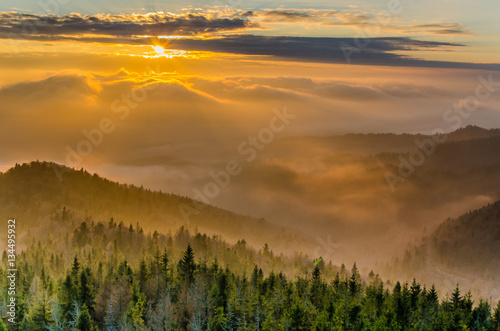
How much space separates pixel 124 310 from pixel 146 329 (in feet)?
23.9

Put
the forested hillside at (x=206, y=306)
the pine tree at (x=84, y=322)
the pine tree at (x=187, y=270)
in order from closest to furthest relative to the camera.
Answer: the pine tree at (x=84, y=322) < the forested hillside at (x=206, y=306) < the pine tree at (x=187, y=270)

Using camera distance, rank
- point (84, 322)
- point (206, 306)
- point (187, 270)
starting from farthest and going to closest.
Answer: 1. point (187, 270)
2. point (206, 306)
3. point (84, 322)

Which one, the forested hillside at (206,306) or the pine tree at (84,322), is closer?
the pine tree at (84,322)

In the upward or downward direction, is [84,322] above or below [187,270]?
below

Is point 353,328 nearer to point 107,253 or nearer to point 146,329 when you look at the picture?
point 146,329

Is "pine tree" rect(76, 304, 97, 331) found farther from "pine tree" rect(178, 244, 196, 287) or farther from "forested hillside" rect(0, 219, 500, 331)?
"pine tree" rect(178, 244, 196, 287)

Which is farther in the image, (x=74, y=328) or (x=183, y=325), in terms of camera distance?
(x=183, y=325)

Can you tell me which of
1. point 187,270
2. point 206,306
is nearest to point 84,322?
point 206,306

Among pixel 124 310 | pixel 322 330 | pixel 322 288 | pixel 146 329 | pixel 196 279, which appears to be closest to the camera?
pixel 322 330

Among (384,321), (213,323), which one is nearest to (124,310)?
(213,323)

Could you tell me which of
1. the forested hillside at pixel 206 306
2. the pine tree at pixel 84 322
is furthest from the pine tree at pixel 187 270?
the pine tree at pixel 84 322

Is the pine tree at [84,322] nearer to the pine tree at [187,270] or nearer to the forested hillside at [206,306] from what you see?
the forested hillside at [206,306]

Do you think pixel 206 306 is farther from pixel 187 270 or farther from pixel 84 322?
pixel 84 322

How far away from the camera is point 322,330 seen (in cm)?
7612
